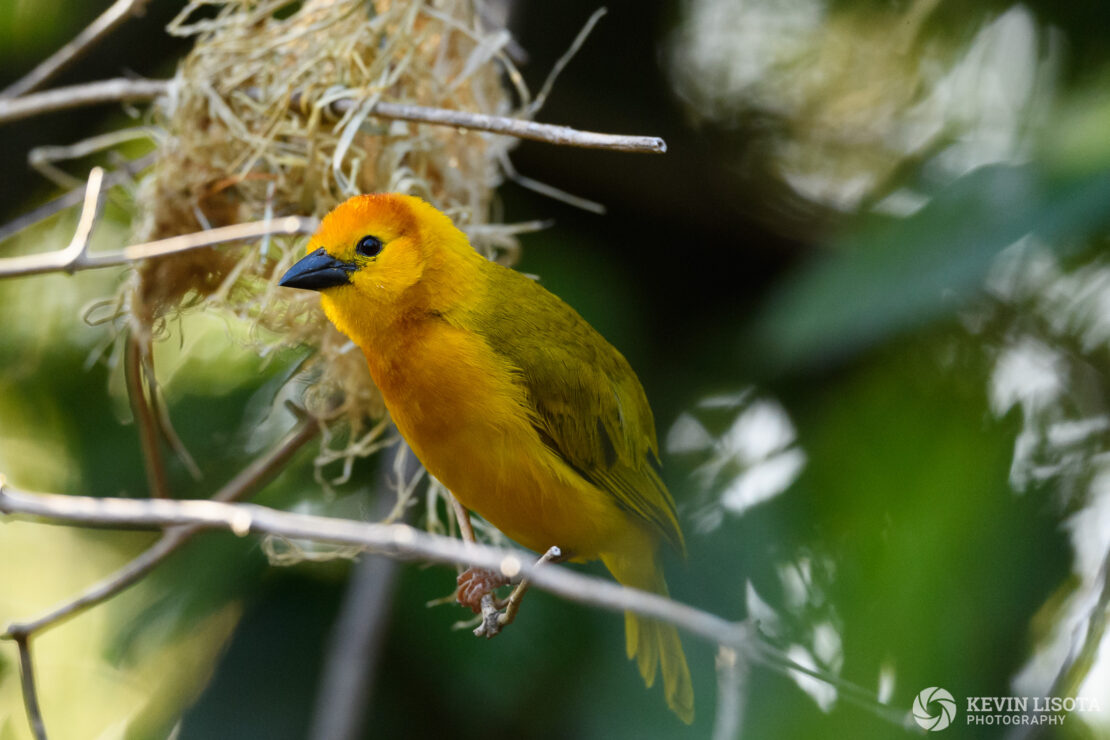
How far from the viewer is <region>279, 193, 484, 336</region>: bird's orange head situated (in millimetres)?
1716

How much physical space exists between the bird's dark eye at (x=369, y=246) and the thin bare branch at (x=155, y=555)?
560mm

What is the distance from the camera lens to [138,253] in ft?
5.10

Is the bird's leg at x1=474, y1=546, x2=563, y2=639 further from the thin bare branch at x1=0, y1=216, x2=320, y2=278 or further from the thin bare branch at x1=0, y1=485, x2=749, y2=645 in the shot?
the thin bare branch at x1=0, y1=216, x2=320, y2=278

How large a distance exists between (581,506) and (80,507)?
1.03 metres

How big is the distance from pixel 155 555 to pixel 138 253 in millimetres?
733

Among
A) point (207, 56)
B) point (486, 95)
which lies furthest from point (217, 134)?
point (486, 95)

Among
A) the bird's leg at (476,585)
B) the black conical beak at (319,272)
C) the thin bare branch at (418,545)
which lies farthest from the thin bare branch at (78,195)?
the thin bare branch at (418,545)

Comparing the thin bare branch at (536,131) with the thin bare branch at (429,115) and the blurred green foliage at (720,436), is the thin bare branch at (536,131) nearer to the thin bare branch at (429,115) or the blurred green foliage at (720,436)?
the thin bare branch at (429,115)

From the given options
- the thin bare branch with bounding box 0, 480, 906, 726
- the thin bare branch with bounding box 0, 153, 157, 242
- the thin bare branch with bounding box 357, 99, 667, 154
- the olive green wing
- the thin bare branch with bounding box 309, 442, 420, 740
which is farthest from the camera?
the thin bare branch with bounding box 0, 153, 157, 242

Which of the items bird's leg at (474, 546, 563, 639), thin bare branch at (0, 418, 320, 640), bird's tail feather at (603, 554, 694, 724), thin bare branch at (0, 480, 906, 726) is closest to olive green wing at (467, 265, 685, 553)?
bird's tail feather at (603, 554, 694, 724)

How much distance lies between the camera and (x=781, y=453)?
2.36 metres

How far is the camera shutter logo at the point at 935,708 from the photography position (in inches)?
68.2

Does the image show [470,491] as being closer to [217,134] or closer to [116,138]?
[217,134]

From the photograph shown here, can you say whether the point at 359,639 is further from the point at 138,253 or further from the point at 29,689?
the point at 138,253
